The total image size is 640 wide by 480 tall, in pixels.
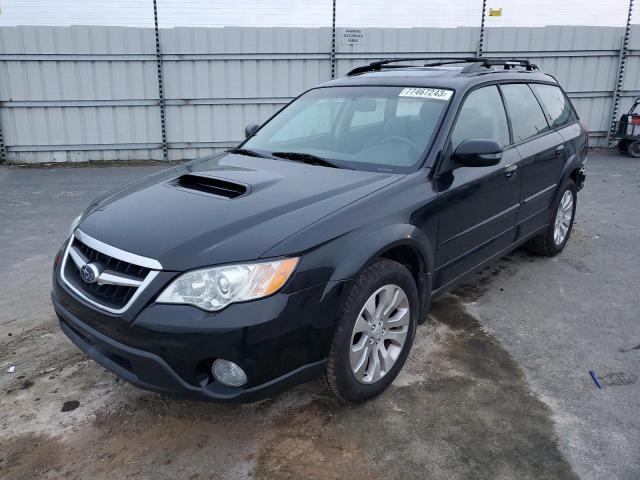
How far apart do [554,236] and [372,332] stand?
2963mm

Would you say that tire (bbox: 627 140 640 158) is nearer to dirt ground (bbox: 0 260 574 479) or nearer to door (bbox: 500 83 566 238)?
door (bbox: 500 83 566 238)

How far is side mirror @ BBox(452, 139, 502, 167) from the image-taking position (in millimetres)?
3078

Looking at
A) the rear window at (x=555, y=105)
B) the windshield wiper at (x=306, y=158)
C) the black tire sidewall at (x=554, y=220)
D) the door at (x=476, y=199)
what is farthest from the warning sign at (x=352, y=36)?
the windshield wiper at (x=306, y=158)

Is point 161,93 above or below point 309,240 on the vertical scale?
above

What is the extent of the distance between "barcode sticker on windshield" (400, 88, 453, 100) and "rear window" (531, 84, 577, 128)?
1439 millimetres

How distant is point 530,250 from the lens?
5.09 m

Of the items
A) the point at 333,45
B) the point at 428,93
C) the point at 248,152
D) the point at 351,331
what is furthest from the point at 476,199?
the point at 333,45

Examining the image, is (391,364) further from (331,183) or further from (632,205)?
(632,205)

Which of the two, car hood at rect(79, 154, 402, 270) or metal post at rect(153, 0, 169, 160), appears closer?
car hood at rect(79, 154, 402, 270)

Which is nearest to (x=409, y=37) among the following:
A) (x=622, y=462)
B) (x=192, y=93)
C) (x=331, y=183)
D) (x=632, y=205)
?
(x=192, y=93)

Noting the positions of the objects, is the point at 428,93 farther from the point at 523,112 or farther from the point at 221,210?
the point at 221,210

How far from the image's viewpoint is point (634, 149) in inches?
431

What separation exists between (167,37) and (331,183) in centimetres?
854

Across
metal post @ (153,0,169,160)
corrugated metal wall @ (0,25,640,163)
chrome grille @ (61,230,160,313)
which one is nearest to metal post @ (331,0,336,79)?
corrugated metal wall @ (0,25,640,163)
